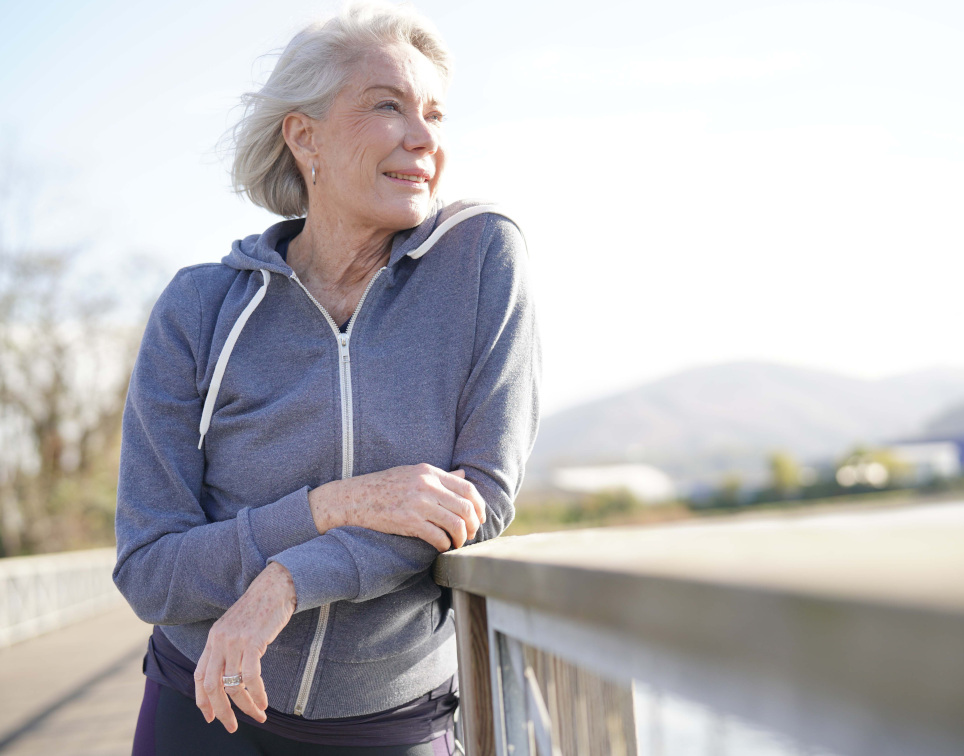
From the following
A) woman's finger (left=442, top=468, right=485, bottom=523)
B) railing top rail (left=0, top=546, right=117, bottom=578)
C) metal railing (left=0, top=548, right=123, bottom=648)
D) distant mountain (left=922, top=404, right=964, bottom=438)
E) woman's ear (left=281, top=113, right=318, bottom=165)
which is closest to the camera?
woman's finger (left=442, top=468, right=485, bottom=523)

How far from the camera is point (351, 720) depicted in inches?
55.1

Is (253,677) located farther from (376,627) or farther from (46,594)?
(46,594)

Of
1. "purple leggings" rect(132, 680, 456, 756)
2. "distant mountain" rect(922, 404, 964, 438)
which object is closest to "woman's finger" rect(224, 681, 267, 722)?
"purple leggings" rect(132, 680, 456, 756)

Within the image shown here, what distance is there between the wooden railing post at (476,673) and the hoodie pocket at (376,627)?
0.73 ft

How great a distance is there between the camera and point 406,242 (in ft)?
5.06

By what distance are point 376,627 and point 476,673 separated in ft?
0.82

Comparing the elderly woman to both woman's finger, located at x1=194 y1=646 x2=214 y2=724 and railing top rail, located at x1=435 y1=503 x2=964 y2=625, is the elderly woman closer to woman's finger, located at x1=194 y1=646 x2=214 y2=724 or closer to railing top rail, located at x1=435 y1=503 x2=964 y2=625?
woman's finger, located at x1=194 y1=646 x2=214 y2=724

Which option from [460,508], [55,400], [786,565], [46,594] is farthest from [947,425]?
[786,565]

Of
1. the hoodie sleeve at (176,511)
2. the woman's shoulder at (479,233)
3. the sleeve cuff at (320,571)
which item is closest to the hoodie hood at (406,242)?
the woman's shoulder at (479,233)

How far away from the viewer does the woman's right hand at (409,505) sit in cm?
126

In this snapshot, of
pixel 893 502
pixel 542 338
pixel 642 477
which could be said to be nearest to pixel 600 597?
pixel 542 338

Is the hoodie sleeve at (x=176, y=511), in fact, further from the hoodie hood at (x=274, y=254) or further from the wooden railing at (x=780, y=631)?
the wooden railing at (x=780, y=631)

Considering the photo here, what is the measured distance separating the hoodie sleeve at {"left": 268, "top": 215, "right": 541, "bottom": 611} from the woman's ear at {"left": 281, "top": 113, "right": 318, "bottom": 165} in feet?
1.32

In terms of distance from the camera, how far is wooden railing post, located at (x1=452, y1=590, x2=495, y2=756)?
46.8 inches
